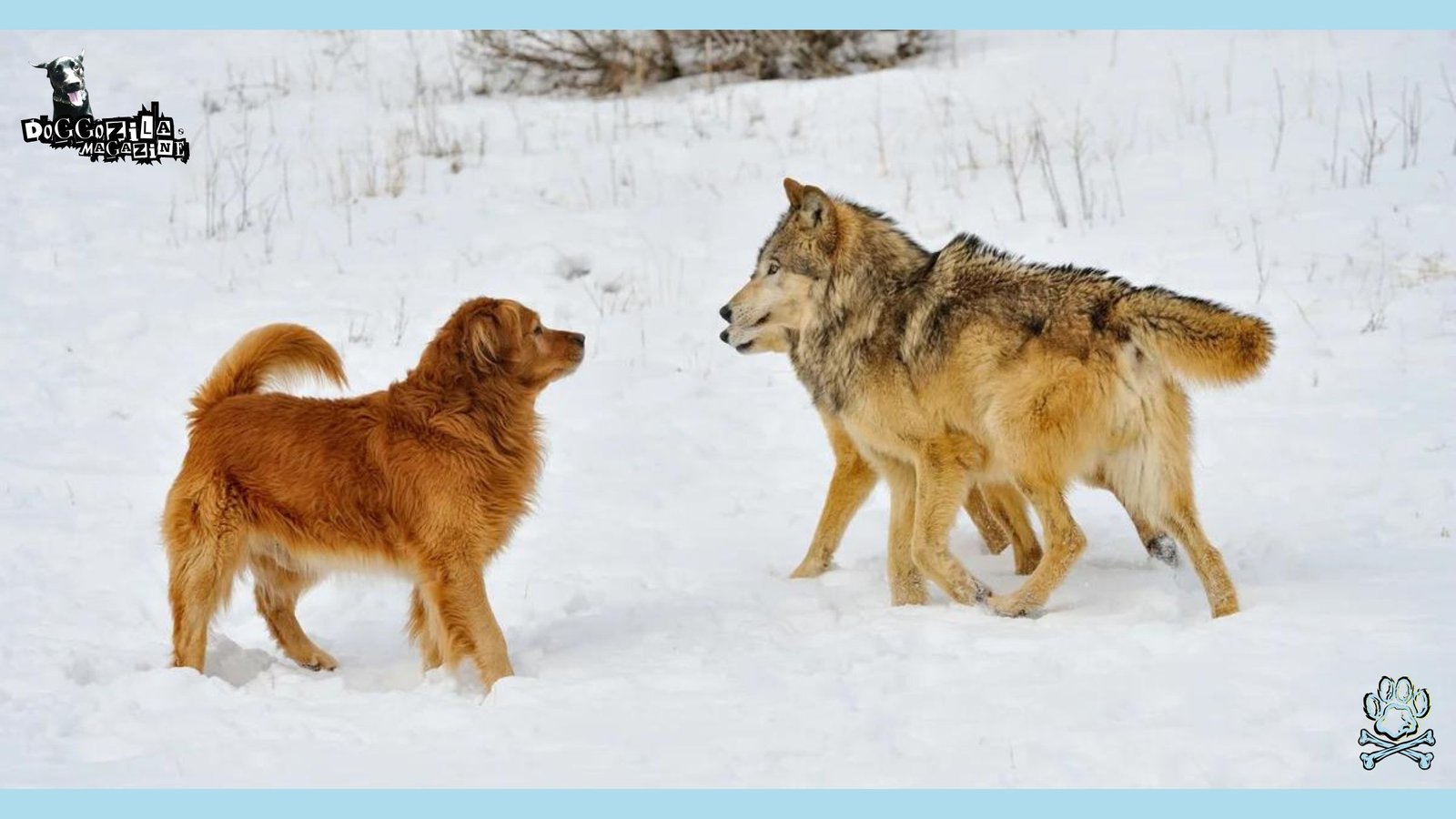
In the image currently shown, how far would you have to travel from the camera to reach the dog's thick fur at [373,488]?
6.39m

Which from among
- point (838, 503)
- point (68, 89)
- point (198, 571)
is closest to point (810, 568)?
point (838, 503)

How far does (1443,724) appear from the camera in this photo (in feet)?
16.4

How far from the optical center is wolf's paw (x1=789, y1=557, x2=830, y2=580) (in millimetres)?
7855

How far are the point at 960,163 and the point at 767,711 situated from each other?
875 cm

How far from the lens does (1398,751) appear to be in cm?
477

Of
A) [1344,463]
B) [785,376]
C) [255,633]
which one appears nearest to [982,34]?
[785,376]

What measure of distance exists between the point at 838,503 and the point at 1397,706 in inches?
132

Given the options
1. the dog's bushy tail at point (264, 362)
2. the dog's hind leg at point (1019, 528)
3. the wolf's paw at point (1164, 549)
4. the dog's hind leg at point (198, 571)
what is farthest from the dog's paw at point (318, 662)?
the wolf's paw at point (1164, 549)

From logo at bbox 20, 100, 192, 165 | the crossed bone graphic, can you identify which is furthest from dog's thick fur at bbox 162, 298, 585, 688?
logo at bbox 20, 100, 192, 165

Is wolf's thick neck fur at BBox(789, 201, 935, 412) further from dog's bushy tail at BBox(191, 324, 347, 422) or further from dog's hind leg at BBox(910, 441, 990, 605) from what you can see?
dog's bushy tail at BBox(191, 324, 347, 422)

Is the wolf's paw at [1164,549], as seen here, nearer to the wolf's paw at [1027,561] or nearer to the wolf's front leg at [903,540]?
the wolf's paw at [1027,561]

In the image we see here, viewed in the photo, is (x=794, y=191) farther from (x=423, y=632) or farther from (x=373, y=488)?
(x=423, y=632)

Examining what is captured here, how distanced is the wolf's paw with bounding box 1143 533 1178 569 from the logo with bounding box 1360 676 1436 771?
2.01 metres

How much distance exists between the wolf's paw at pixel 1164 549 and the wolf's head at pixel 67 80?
1067cm
